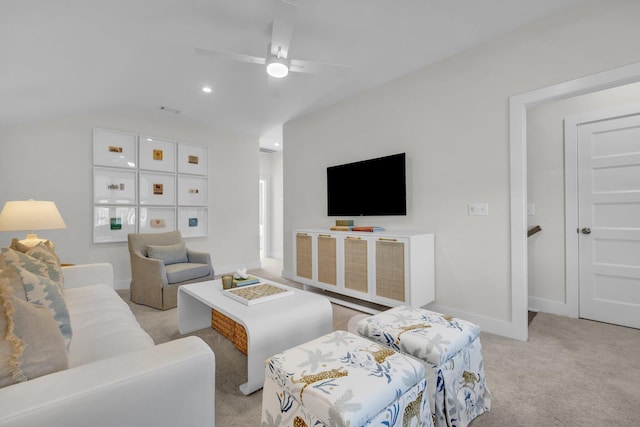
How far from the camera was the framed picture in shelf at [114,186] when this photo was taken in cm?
375

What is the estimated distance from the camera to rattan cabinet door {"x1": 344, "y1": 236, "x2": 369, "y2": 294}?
2.91m

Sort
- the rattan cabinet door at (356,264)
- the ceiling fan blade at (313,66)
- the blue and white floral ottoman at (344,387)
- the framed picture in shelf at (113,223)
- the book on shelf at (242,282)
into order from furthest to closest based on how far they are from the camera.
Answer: the framed picture in shelf at (113,223) < the rattan cabinet door at (356,264) < the book on shelf at (242,282) < the ceiling fan blade at (313,66) < the blue and white floral ottoman at (344,387)

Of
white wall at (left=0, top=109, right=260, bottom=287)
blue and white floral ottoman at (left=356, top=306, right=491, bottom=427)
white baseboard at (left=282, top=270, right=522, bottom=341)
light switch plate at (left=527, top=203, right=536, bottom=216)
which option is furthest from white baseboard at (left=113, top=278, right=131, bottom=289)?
light switch plate at (left=527, top=203, right=536, bottom=216)

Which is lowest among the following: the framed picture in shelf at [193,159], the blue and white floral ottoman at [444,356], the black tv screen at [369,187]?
the blue and white floral ottoman at [444,356]

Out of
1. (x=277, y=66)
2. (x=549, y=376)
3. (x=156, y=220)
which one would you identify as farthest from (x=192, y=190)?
(x=549, y=376)

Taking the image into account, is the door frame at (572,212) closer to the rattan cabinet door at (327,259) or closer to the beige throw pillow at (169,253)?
the rattan cabinet door at (327,259)

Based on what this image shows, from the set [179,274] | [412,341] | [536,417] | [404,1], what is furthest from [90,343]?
[404,1]

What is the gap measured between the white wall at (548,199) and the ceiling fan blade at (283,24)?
2.67m

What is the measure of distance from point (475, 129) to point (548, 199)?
A: 116 cm

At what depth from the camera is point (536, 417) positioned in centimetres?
143

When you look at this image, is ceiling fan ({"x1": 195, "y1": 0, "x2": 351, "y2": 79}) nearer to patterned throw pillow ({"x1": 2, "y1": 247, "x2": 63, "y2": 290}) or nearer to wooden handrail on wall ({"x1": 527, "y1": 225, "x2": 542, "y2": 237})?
patterned throw pillow ({"x1": 2, "y1": 247, "x2": 63, "y2": 290})

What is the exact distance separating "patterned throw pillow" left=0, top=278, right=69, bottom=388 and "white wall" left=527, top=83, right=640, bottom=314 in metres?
3.70

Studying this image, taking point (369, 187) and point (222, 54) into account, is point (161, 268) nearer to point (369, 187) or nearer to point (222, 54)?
point (222, 54)

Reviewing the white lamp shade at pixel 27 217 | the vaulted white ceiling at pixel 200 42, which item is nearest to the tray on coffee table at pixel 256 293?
the white lamp shade at pixel 27 217
